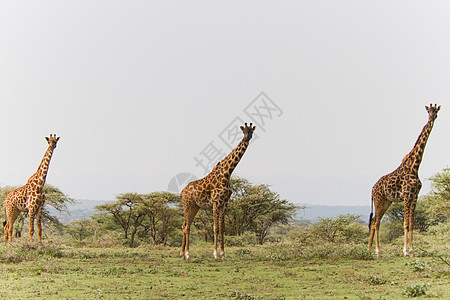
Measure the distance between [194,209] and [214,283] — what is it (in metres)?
4.34

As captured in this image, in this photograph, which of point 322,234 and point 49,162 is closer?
point 49,162

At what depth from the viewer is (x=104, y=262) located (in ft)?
36.3

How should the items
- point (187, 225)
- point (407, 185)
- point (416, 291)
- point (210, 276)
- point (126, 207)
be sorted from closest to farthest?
point (416, 291) < point (210, 276) < point (407, 185) < point (187, 225) < point (126, 207)

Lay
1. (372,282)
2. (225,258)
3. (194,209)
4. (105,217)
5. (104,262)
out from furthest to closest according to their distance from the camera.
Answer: (105,217)
(194,209)
(225,258)
(104,262)
(372,282)

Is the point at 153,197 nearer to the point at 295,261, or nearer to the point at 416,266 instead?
the point at 295,261

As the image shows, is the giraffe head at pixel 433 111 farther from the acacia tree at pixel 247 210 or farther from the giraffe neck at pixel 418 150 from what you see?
the acacia tree at pixel 247 210

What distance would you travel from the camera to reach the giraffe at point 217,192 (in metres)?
11.7

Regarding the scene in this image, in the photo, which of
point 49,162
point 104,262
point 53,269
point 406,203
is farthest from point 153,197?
point 406,203

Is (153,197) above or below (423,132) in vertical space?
below

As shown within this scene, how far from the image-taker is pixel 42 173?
13055mm

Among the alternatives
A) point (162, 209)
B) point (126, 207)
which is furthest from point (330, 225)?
point (126, 207)

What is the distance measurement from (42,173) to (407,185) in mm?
11662

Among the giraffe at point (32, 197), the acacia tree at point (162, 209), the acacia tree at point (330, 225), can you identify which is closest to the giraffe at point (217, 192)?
the giraffe at point (32, 197)

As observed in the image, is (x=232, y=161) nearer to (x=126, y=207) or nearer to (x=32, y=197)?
(x=32, y=197)
